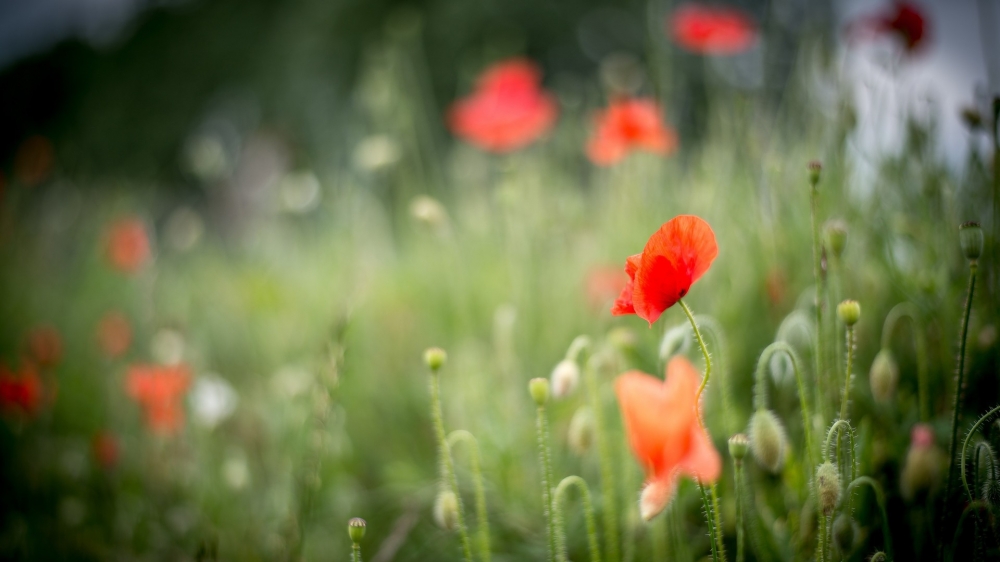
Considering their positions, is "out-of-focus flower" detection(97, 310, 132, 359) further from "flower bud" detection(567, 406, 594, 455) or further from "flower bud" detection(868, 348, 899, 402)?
"flower bud" detection(868, 348, 899, 402)

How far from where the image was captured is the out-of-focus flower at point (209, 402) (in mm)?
1672

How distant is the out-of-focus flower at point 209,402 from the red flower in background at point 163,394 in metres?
0.04

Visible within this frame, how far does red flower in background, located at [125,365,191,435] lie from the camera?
1.56m

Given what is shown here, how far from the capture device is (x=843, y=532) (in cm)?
81

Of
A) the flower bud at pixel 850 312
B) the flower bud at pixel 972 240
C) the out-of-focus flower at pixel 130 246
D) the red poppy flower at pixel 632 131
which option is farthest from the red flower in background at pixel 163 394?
the flower bud at pixel 972 240

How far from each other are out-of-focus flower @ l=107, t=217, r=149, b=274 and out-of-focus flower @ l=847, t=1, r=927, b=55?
7.95 feet

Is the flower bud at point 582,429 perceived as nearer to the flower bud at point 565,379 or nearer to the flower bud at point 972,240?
the flower bud at point 565,379

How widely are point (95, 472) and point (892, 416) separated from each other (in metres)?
2.23

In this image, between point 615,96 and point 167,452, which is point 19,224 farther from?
point 615,96

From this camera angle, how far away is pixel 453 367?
1927 millimetres

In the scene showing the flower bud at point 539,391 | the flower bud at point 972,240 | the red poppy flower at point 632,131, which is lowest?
the flower bud at point 539,391

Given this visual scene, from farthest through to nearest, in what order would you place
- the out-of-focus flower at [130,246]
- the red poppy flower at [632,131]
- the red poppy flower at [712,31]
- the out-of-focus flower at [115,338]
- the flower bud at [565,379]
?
the out-of-focus flower at [130,246], the out-of-focus flower at [115,338], the red poppy flower at [712,31], the red poppy flower at [632,131], the flower bud at [565,379]

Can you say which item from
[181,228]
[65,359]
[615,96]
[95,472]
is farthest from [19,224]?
[615,96]

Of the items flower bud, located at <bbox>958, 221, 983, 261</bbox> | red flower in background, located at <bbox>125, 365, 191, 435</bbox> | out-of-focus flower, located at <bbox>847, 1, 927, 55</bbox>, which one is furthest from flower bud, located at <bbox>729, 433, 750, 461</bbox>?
red flower in background, located at <bbox>125, 365, 191, 435</bbox>
